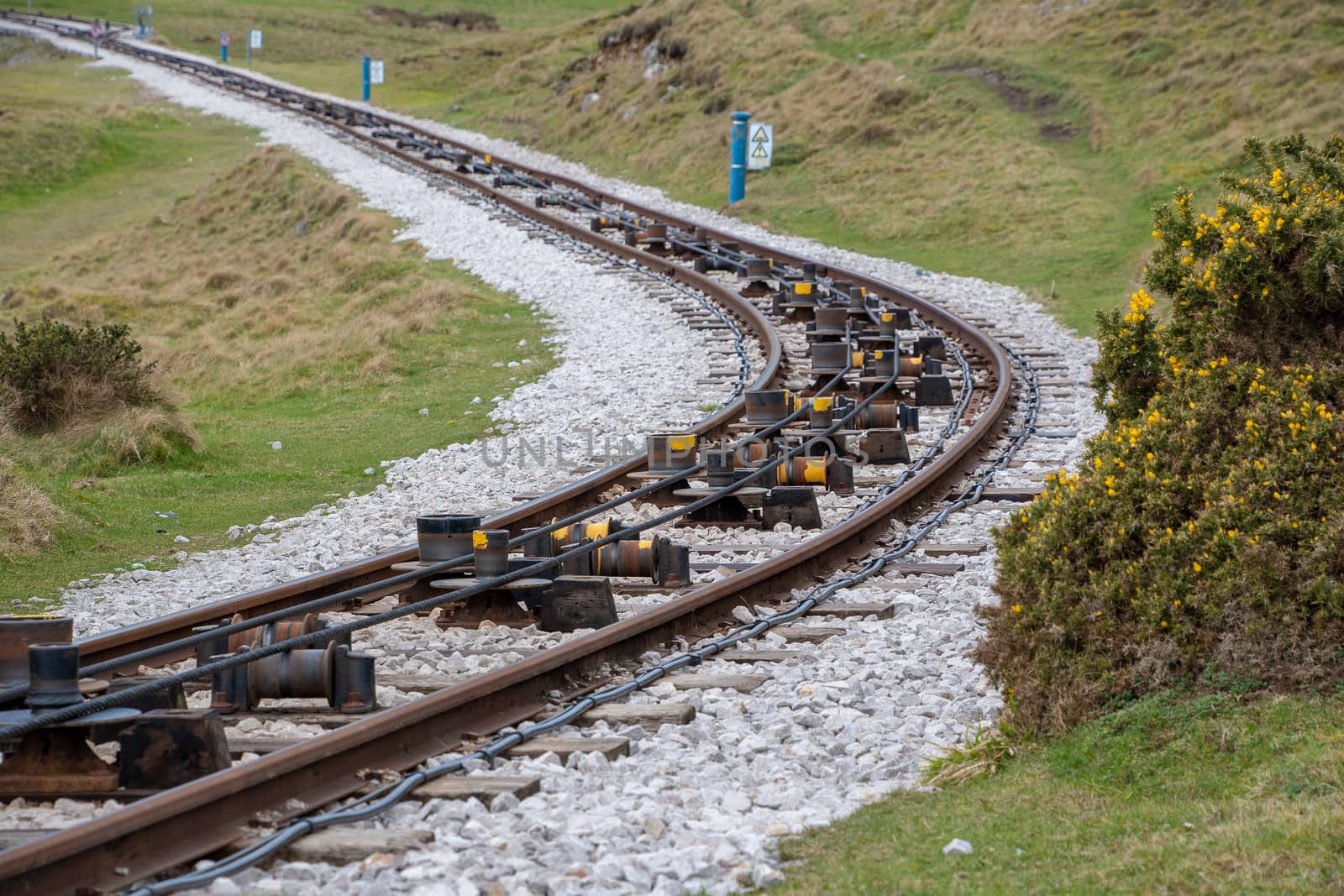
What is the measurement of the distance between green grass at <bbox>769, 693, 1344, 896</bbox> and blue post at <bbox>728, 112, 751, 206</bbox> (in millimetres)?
25473

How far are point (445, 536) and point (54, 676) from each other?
2.91 m

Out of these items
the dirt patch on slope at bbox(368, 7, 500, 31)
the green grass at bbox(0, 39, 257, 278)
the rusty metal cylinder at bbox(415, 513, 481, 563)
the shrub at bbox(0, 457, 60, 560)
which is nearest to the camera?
the rusty metal cylinder at bbox(415, 513, 481, 563)

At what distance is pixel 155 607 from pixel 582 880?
16.9 ft

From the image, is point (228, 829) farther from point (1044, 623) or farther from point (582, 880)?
point (1044, 623)

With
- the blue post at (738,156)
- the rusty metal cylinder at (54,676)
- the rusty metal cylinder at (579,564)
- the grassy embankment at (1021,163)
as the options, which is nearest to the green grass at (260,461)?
the rusty metal cylinder at (579,564)

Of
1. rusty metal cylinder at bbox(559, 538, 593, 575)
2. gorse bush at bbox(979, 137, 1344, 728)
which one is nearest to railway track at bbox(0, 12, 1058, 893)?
rusty metal cylinder at bbox(559, 538, 593, 575)

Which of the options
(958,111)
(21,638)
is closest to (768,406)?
(21,638)

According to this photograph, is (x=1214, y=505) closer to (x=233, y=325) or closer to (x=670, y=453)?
(x=670, y=453)

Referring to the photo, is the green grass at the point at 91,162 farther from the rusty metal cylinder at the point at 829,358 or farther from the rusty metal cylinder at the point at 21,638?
the rusty metal cylinder at the point at 21,638

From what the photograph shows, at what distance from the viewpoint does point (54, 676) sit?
577 centimetres

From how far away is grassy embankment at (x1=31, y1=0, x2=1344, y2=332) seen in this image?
27562 millimetres

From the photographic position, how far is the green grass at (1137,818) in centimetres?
456

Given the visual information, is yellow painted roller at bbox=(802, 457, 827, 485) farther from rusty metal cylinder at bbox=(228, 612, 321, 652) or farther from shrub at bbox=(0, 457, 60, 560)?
shrub at bbox=(0, 457, 60, 560)

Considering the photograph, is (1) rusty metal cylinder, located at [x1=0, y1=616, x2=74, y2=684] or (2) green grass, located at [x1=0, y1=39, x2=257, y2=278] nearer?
(1) rusty metal cylinder, located at [x1=0, y1=616, x2=74, y2=684]
